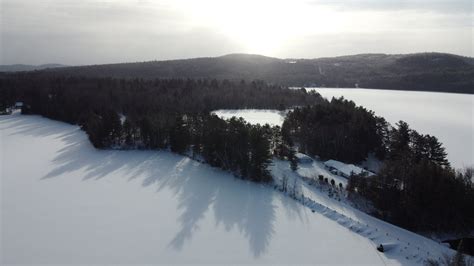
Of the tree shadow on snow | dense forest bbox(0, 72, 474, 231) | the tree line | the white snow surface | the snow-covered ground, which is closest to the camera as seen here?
dense forest bbox(0, 72, 474, 231)

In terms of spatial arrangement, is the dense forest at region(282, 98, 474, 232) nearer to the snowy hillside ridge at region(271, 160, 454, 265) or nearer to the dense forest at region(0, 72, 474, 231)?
the dense forest at region(0, 72, 474, 231)

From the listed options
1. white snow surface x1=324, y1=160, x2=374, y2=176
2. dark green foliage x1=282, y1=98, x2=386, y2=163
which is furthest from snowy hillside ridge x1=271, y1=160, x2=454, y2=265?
dark green foliage x1=282, y1=98, x2=386, y2=163

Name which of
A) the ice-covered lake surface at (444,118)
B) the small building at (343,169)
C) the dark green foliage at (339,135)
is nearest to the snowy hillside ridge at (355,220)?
the small building at (343,169)

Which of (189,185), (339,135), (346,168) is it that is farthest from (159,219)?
(339,135)

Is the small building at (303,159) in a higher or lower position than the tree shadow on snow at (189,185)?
higher

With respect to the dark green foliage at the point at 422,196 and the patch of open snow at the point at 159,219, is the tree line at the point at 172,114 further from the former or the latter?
the dark green foliage at the point at 422,196

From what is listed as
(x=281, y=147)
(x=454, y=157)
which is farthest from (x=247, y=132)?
(x=454, y=157)
